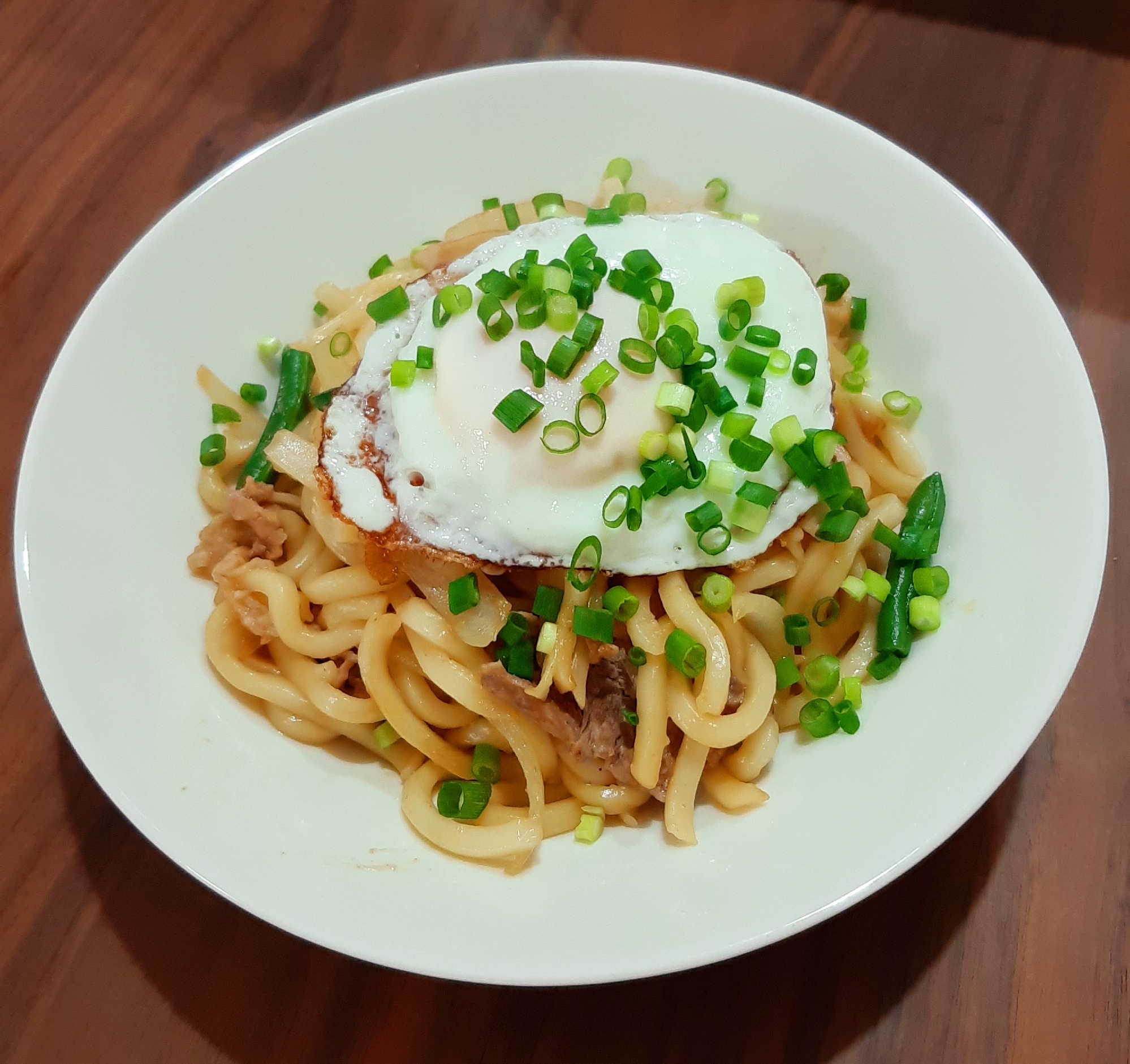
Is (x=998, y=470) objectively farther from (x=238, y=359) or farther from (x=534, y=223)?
(x=238, y=359)

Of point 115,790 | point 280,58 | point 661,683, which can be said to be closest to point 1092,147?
point 661,683

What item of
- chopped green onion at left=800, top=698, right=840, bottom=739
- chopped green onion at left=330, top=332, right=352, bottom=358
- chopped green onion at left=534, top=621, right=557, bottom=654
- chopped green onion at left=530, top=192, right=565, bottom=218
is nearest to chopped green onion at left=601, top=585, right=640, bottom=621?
chopped green onion at left=534, top=621, right=557, bottom=654

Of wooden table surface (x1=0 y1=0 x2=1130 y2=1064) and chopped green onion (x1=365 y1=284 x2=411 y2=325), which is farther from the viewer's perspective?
chopped green onion (x1=365 y1=284 x2=411 y2=325)

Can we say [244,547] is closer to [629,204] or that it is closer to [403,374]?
[403,374]

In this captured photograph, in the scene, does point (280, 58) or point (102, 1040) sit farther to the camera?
point (280, 58)

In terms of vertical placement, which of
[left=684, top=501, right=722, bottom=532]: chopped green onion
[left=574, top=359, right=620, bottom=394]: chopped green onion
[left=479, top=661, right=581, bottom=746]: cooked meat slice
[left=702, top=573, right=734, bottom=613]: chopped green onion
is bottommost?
[left=479, top=661, right=581, bottom=746]: cooked meat slice

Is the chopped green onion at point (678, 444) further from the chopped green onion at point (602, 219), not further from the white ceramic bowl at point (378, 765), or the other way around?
the white ceramic bowl at point (378, 765)

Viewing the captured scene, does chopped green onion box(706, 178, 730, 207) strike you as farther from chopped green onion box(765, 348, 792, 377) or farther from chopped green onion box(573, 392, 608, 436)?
chopped green onion box(573, 392, 608, 436)
